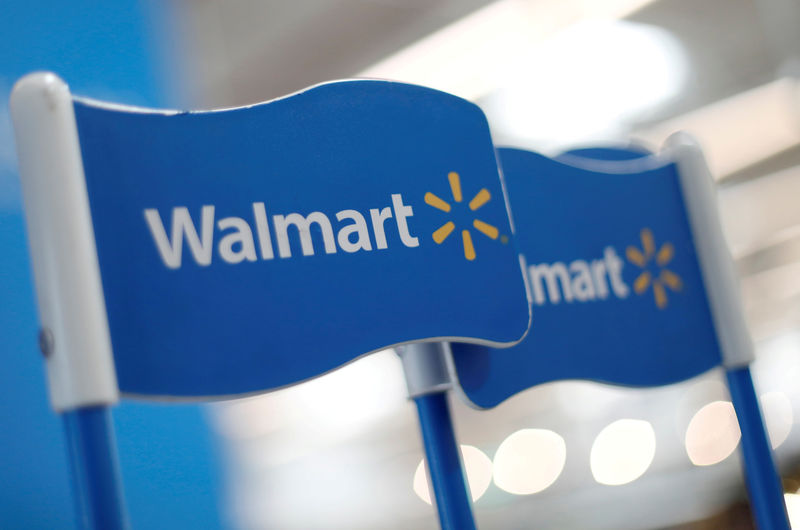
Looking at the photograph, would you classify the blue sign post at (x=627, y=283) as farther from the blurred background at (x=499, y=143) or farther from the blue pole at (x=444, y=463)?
the blurred background at (x=499, y=143)

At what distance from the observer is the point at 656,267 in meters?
1.10

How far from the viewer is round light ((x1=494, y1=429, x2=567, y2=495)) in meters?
5.08

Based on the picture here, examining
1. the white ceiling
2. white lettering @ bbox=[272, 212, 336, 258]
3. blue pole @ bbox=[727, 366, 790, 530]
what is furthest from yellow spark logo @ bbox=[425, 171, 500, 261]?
the white ceiling

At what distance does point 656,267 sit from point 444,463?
443mm

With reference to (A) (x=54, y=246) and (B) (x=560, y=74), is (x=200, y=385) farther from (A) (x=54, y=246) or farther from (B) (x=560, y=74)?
(B) (x=560, y=74)

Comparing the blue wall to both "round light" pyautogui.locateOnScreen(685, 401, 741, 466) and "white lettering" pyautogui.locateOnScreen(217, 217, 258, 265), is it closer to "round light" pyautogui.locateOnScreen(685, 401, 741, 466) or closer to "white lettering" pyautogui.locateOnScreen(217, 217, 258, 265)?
"white lettering" pyautogui.locateOnScreen(217, 217, 258, 265)

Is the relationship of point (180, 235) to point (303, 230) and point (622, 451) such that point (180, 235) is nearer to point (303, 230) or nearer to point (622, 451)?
point (303, 230)

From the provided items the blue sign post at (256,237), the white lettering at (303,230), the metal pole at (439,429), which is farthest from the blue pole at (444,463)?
the white lettering at (303,230)

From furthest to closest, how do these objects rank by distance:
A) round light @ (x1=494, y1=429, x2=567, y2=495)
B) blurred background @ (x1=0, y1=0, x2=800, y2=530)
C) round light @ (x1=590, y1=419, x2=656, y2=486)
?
round light @ (x1=494, y1=429, x2=567, y2=495) → round light @ (x1=590, y1=419, x2=656, y2=486) → blurred background @ (x1=0, y1=0, x2=800, y2=530)

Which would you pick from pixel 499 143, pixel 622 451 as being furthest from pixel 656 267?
pixel 622 451

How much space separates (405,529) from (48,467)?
5194mm

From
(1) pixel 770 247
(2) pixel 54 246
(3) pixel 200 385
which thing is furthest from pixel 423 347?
(1) pixel 770 247

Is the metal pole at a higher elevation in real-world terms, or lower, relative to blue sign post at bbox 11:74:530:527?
lower

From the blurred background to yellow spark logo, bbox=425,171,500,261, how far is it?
0.86 metres
